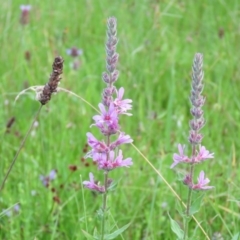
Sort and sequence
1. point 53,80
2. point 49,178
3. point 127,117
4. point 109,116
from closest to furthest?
1. point 109,116
2. point 53,80
3. point 49,178
4. point 127,117

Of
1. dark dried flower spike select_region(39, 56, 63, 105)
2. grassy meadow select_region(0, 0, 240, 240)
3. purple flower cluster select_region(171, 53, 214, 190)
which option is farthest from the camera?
grassy meadow select_region(0, 0, 240, 240)

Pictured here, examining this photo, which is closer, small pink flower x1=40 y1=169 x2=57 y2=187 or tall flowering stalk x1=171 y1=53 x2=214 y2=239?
tall flowering stalk x1=171 y1=53 x2=214 y2=239

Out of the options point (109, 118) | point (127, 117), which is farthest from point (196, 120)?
point (127, 117)

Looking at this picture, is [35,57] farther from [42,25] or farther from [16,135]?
[16,135]

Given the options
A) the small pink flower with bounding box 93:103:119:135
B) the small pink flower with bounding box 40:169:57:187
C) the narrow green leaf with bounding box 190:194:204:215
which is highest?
the small pink flower with bounding box 93:103:119:135

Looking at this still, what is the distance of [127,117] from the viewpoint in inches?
134

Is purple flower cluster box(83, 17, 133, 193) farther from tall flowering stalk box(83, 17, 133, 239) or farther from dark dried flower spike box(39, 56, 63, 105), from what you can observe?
dark dried flower spike box(39, 56, 63, 105)

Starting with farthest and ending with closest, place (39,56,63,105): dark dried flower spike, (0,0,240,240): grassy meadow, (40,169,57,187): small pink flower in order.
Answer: (40,169,57,187): small pink flower < (0,0,240,240): grassy meadow < (39,56,63,105): dark dried flower spike

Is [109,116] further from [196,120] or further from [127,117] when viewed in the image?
[127,117]

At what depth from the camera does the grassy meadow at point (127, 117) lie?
248 cm

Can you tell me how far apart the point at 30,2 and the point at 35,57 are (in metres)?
1.05

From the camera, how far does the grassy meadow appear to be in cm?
248

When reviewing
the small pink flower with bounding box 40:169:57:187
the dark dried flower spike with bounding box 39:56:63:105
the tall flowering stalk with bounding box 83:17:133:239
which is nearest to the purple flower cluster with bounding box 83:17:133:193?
the tall flowering stalk with bounding box 83:17:133:239

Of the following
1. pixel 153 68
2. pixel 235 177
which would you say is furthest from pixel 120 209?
pixel 153 68
